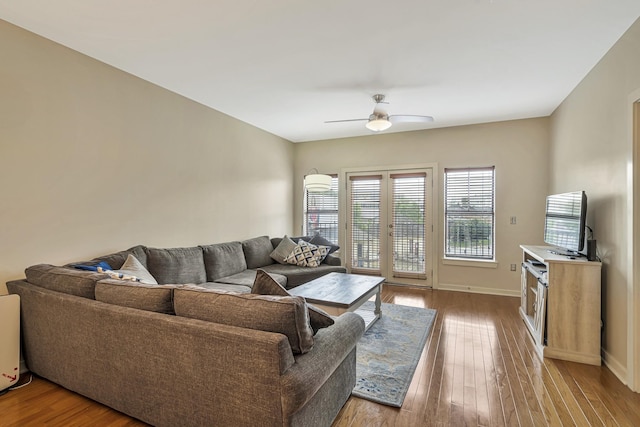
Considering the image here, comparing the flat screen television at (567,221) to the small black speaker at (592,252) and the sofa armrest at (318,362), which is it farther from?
the sofa armrest at (318,362)

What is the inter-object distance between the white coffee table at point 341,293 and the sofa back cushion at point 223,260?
3.78 feet

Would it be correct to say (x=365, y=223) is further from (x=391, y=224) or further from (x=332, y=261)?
(x=332, y=261)

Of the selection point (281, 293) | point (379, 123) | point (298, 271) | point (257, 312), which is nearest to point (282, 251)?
point (298, 271)

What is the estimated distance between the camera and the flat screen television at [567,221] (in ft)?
9.12

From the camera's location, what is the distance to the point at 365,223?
578cm

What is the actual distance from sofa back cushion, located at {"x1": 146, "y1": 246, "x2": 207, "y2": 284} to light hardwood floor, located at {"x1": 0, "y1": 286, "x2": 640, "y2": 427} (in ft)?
3.92

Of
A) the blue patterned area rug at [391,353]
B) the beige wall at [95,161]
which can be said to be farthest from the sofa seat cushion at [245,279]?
the blue patterned area rug at [391,353]

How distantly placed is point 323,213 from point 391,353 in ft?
11.9

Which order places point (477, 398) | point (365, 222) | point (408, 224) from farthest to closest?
point (365, 222)
point (408, 224)
point (477, 398)

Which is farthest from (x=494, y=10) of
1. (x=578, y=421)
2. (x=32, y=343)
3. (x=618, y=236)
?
(x=32, y=343)

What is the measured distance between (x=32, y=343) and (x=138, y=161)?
1855mm

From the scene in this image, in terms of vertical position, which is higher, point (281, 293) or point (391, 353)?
point (281, 293)

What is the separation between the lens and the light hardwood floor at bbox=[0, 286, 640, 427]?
1.94 metres

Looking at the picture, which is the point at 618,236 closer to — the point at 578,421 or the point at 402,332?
the point at 578,421
